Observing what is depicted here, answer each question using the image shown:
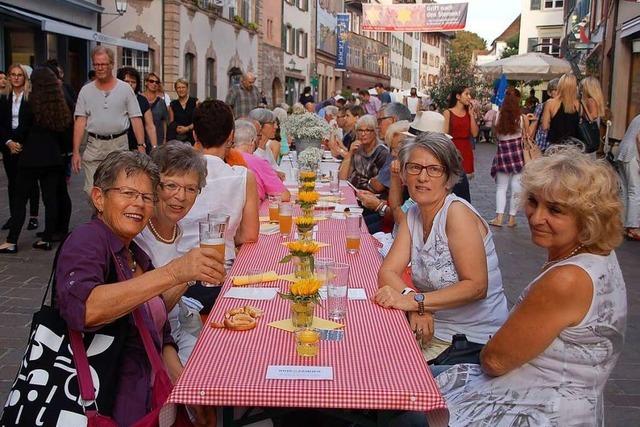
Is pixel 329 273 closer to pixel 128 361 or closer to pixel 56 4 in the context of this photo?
pixel 128 361

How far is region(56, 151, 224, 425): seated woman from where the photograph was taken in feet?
7.39

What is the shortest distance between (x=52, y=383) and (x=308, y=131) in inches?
257

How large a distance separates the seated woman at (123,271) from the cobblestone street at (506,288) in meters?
1.59

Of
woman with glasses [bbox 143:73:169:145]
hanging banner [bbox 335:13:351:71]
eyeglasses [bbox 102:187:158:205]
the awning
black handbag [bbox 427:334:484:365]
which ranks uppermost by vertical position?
hanging banner [bbox 335:13:351:71]

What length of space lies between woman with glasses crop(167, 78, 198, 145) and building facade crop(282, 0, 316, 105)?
84.2 ft

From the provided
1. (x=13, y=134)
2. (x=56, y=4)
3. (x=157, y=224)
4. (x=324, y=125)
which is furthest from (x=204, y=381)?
(x=56, y=4)

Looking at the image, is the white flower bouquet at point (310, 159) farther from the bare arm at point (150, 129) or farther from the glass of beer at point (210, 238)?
the glass of beer at point (210, 238)

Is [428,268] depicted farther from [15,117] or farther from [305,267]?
[15,117]

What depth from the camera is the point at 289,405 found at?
84.7 inches

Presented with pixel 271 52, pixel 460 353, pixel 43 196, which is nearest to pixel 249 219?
pixel 460 353

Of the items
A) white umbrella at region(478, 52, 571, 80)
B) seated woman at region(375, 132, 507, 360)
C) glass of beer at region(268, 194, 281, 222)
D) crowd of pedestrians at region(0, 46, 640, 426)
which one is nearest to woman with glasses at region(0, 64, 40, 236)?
crowd of pedestrians at region(0, 46, 640, 426)

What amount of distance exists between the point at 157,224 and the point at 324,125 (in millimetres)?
5349

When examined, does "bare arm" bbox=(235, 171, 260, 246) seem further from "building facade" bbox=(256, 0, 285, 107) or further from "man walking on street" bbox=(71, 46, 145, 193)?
"building facade" bbox=(256, 0, 285, 107)

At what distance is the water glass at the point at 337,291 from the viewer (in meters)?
2.81
